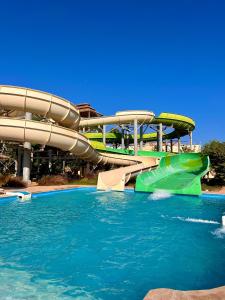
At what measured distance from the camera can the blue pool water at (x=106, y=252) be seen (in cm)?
510

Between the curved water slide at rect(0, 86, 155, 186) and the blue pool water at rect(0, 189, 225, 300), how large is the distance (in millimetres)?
9029

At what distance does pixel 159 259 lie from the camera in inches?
257

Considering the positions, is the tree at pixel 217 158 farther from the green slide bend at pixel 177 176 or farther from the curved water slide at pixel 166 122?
the curved water slide at pixel 166 122

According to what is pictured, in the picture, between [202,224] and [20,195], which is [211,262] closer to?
[202,224]

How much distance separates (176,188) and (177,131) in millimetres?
25056

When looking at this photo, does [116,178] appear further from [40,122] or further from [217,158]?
[217,158]

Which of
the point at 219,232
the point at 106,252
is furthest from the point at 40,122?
the point at 106,252

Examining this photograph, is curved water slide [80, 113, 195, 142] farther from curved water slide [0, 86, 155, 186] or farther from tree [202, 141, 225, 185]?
tree [202, 141, 225, 185]

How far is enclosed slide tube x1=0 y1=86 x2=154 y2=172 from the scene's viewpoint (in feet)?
67.8

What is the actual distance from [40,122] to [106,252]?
15.8 metres

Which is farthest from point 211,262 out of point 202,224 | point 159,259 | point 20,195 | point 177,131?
point 177,131

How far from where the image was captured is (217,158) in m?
23.6

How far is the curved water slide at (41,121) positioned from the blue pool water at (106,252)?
355 inches

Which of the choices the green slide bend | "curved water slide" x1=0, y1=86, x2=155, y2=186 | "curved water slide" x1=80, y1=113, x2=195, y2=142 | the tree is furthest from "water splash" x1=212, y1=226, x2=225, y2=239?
"curved water slide" x1=80, y1=113, x2=195, y2=142
